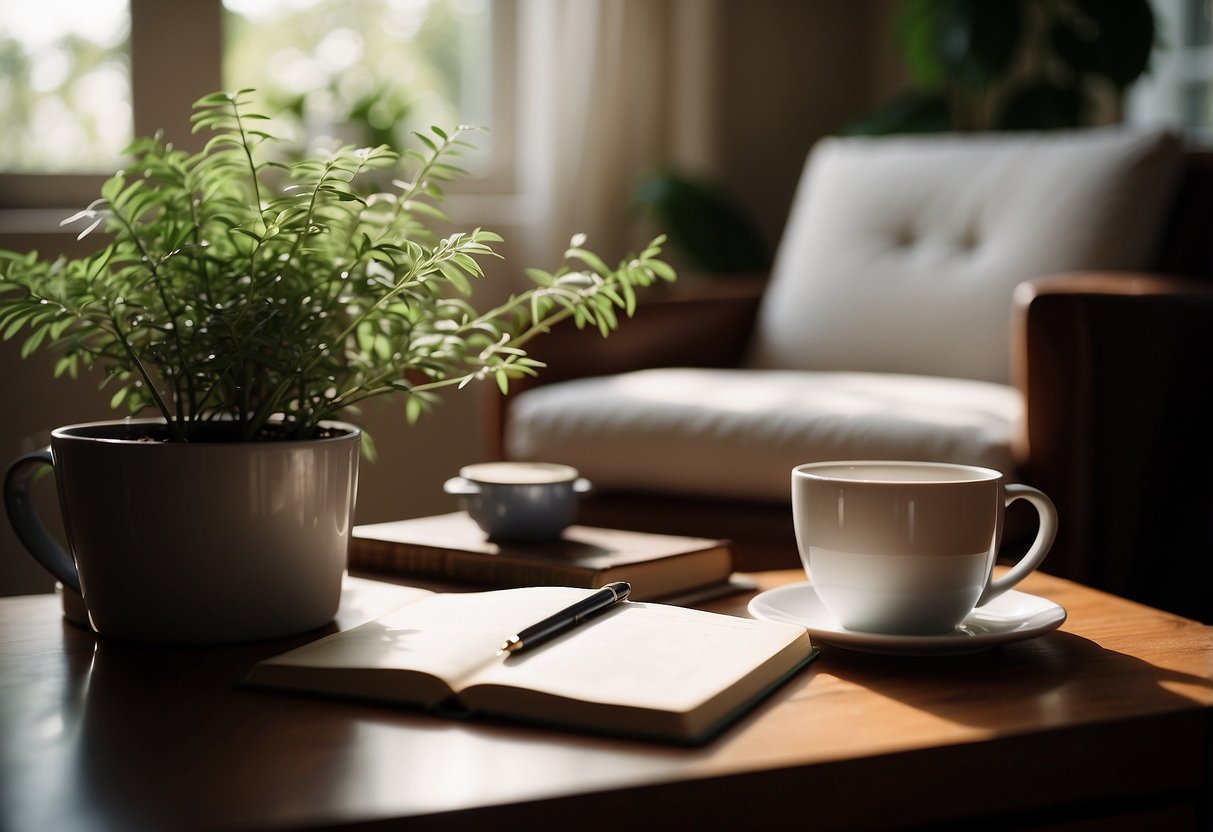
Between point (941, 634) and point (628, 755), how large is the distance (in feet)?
0.91

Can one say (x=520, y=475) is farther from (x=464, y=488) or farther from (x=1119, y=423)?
(x=1119, y=423)

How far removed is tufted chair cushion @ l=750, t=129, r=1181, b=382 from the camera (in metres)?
1.97

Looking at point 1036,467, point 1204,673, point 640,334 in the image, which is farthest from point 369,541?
point 640,334

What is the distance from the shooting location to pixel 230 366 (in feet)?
2.48

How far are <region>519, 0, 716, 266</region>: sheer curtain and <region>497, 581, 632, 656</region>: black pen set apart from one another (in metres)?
2.15

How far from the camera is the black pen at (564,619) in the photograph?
688mm

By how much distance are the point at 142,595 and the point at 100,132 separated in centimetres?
230

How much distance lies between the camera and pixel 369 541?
100 centimetres

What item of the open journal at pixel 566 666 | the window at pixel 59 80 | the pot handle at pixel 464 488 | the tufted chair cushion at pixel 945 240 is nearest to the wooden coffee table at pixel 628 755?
the open journal at pixel 566 666

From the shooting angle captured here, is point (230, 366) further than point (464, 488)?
No

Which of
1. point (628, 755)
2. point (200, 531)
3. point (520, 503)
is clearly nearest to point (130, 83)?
point (520, 503)

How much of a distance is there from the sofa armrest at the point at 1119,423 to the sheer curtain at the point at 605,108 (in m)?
1.54

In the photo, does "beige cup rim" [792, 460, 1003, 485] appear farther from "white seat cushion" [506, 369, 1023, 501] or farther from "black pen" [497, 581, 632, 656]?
"white seat cushion" [506, 369, 1023, 501]

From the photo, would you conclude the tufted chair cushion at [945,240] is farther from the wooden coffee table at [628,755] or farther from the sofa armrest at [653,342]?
the wooden coffee table at [628,755]
